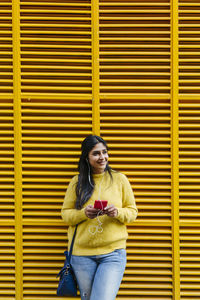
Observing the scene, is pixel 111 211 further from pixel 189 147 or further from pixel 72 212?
pixel 189 147

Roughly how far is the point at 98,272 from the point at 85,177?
2.97 feet

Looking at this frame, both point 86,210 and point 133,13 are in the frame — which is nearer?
point 86,210

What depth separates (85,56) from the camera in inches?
148

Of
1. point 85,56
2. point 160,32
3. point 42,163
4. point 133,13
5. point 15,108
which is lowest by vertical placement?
point 42,163

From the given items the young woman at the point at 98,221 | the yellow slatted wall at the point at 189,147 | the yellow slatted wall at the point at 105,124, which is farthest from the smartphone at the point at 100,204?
the yellow slatted wall at the point at 189,147

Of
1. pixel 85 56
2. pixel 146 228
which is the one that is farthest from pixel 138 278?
pixel 85 56

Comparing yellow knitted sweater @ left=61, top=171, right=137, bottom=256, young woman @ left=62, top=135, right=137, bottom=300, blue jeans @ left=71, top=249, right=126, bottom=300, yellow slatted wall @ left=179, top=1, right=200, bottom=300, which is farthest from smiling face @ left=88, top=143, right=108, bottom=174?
yellow slatted wall @ left=179, top=1, right=200, bottom=300

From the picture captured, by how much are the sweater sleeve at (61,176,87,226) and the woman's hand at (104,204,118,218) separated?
252 mm

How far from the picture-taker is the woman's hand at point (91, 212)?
9.02 ft

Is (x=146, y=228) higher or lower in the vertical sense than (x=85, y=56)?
lower

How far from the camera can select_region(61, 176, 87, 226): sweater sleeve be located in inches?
116

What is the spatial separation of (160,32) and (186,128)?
3.97ft

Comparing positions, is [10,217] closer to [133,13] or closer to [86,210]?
[86,210]

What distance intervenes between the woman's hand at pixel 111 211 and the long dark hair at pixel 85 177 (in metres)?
0.28
